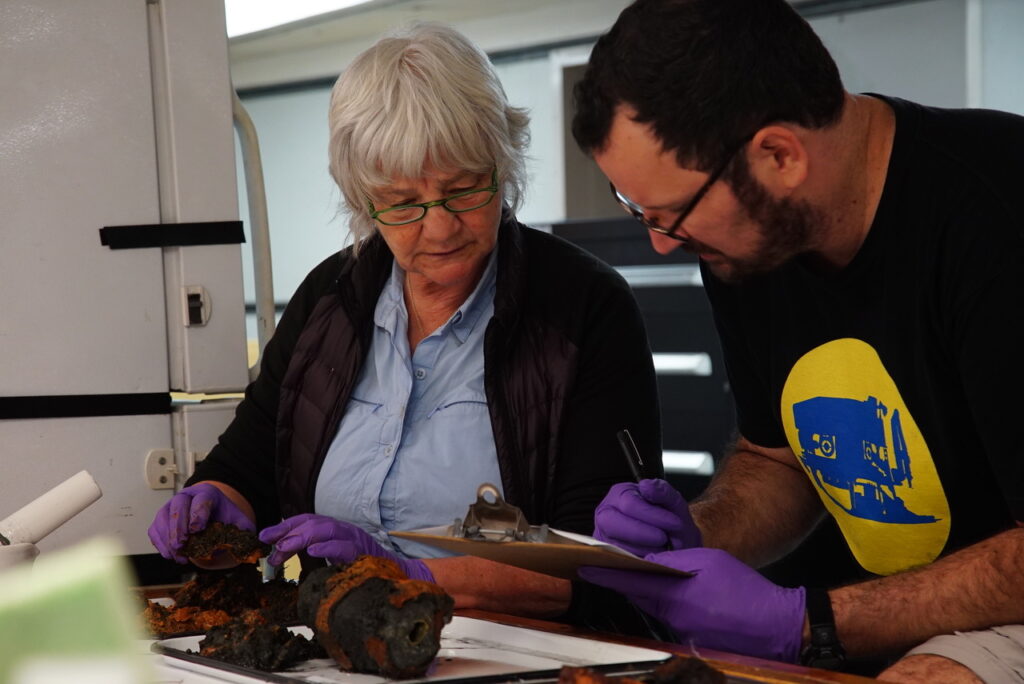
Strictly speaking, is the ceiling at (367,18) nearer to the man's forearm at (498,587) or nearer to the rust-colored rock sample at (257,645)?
the man's forearm at (498,587)

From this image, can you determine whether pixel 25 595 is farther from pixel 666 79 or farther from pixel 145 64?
pixel 145 64

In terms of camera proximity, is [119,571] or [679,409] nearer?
[119,571]

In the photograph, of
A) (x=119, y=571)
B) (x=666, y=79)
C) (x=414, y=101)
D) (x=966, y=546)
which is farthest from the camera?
(x=414, y=101)

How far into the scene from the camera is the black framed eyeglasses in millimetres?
1408

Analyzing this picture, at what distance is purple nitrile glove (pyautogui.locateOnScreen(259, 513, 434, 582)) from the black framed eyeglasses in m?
0.63

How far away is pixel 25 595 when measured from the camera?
0.32 meters

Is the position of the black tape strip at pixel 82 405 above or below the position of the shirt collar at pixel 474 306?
below

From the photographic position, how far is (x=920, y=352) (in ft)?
4.86

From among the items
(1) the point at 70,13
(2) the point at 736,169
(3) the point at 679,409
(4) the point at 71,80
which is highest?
(1) the point at 70,13

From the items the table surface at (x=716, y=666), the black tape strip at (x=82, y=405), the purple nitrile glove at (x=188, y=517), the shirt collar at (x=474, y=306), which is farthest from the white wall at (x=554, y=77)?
the table surface at (x=716, y=666)

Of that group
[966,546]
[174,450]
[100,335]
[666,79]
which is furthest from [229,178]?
[966,546]

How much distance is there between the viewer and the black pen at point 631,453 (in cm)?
161

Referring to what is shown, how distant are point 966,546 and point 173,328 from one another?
156 cm

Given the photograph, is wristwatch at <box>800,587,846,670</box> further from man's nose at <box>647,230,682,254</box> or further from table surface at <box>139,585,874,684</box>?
man's nose at <box>647,230,682,254</box>
